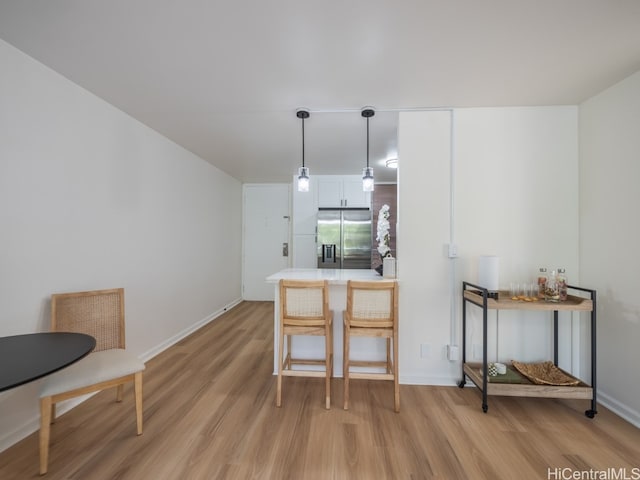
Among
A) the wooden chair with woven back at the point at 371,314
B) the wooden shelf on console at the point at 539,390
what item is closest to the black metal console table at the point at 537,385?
the wooden shelf on console at the point at 539,390

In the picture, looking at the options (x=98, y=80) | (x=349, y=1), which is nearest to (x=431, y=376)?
(x=349, y=1)

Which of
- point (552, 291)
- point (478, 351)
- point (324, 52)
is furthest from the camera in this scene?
point (478, 351)

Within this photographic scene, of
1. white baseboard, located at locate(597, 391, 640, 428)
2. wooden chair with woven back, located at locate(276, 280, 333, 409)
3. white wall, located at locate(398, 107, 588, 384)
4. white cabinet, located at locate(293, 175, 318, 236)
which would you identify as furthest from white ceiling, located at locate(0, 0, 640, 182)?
white baseboard, located at locate(597, 391, 640, 428)

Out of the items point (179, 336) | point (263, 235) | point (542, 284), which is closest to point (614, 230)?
point (542, 284)

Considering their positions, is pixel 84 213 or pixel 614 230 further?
pixel 84 213

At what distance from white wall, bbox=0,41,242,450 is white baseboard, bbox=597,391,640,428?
4125 millimetres

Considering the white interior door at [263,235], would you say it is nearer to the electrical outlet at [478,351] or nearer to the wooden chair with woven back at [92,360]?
the wooden chair with woven back at [92,360]

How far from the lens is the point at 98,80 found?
2.04 metres

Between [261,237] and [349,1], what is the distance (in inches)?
183

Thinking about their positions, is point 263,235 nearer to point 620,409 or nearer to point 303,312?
point 303,312

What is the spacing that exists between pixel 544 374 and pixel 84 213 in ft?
12.9

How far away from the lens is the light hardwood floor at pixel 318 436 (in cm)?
154

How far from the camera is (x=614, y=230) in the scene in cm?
207

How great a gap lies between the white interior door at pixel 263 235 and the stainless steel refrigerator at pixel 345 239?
1144mm
